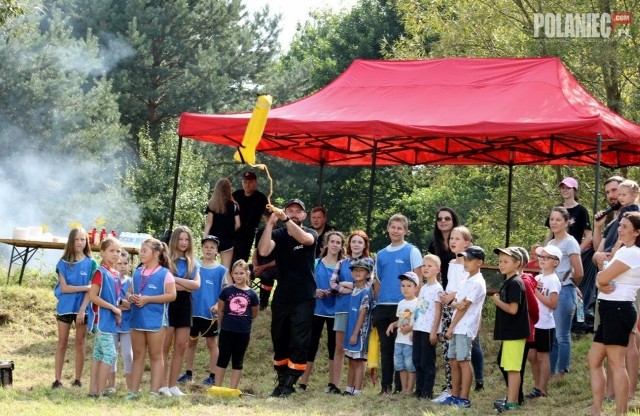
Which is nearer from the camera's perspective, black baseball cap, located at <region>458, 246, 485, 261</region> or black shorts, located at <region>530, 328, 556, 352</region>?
black baseball cap, located at <region>458, 246, 485, 261</region>

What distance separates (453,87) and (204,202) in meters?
18.8

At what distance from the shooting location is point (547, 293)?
31.8 ft

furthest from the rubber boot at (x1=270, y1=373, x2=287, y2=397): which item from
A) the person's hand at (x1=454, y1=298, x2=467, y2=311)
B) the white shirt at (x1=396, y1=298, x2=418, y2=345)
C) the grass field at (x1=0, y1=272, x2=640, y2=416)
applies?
the person's hand at (x1=454, y1=298, x2=467, y2=311)

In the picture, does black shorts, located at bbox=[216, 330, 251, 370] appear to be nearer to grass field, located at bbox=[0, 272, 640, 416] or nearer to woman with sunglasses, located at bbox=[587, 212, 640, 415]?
grass field, located at bbox=[0, 272, 640, 416]

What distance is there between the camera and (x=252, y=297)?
10242 millimetres

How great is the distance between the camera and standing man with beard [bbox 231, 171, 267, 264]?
12969 millimetres

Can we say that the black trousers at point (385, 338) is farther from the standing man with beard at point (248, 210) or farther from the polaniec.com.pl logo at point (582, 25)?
the polaniec.com.pl logo at point (582, 25)

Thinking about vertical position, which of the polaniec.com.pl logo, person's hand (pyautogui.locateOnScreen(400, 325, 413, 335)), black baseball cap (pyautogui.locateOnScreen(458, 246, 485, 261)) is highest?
the polaniec.com.pl logo

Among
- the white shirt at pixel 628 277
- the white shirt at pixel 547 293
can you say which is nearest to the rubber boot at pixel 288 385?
the white shirt at pixel 547 293

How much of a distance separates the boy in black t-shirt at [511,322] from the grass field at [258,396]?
0.23 m

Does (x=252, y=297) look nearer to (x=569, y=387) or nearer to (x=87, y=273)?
(x=87, y=273)

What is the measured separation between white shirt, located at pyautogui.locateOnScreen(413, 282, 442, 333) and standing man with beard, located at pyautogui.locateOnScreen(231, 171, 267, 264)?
3410mm

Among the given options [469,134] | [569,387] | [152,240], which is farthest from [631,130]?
[152,240]

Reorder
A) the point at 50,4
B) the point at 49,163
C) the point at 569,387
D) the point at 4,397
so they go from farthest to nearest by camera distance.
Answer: the point at 50,4, the point at 49,163, the point at 569,387, the point at 4,397
